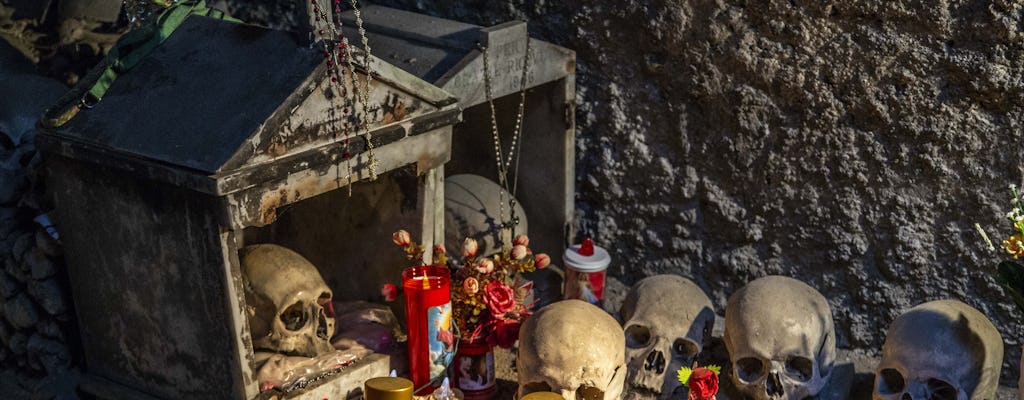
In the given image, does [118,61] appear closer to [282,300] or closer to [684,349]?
[282,300]

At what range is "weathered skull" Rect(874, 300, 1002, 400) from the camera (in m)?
3.90

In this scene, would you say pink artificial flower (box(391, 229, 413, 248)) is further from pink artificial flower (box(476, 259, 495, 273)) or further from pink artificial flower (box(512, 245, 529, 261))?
pink artificial flower (box(512, 245, 529, 261))

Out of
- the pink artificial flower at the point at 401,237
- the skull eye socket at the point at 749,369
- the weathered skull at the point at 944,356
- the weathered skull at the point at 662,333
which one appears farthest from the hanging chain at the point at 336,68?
the weathered skull at the point at 944,356

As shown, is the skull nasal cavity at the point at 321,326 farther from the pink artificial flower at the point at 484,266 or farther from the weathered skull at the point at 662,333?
the weathered skull at the point at 662,333

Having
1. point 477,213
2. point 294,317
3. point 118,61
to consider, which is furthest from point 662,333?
point 118,61

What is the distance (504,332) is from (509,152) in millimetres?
1161

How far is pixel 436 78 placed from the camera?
438 cm

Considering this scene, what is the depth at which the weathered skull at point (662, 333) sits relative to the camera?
434 centimetres

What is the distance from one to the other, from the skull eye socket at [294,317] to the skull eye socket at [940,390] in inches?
94.7

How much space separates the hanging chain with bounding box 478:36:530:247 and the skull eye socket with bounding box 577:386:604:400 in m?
0.96

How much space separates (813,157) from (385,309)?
199 cm

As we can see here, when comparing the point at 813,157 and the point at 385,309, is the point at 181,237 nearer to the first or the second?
the point at 385,309

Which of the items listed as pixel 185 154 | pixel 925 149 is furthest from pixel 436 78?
pixel 925 149

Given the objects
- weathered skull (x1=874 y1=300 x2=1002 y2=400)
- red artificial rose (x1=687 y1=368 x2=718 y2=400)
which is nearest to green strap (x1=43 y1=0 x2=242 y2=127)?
red artificial rose (x1=687 y1=368 x2=718 y2=400)
